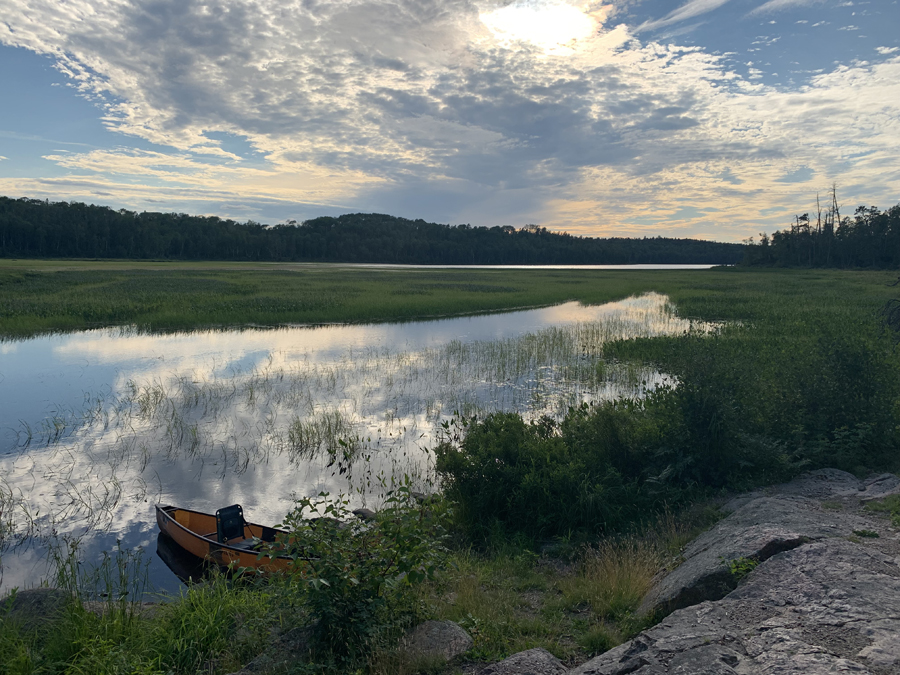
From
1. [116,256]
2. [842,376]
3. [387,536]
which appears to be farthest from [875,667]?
[116,256]

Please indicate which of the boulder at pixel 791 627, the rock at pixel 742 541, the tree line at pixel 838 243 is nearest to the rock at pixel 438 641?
the boulder at pixel 791 627

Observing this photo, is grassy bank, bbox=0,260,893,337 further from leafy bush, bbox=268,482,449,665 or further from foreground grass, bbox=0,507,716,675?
leafy bush, bbox=268,482,449,665

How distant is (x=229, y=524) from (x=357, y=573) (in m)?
4.45

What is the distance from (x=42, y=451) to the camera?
12.4 meters

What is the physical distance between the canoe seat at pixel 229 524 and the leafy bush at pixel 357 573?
3.32 m

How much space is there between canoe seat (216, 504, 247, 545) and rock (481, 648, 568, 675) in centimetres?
548

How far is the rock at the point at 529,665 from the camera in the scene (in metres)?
4.68

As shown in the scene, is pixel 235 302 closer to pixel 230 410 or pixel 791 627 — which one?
pixel 230 410

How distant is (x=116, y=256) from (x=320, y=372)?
4713 inches

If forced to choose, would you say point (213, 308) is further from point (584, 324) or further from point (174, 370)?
point (584, 324)

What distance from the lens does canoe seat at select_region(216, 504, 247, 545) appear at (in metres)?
8.56

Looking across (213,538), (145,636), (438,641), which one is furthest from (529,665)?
(213,538)

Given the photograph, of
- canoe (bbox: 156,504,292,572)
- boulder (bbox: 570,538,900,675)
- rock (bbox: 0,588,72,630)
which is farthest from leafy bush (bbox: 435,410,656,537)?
rock (bbox: 0,588,72,630)

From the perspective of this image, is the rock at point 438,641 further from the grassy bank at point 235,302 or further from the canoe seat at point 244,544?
the grassy bank at point 235,302
